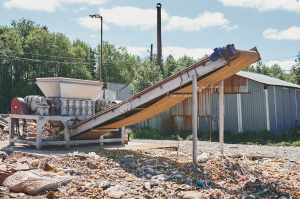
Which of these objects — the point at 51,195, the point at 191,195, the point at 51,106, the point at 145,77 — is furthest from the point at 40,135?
the point at 145,77

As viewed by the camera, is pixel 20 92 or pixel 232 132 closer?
pixel 232 132

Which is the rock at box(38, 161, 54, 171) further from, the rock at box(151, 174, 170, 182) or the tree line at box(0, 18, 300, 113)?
the tree line at box(0, 18, 300, 113)

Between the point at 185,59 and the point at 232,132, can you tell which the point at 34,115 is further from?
the point at 185,59

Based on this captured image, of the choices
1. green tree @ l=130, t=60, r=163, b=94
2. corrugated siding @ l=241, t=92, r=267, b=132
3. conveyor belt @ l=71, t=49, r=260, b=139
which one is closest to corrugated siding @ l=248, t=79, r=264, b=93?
corrugated siding @ l=241, t=92, r=267, b=132

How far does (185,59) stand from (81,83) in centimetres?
6346

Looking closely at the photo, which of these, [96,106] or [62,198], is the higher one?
[96,106]

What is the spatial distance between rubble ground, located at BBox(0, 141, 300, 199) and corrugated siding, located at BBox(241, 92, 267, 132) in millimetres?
9536

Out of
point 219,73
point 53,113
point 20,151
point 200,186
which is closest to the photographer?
point 200,186

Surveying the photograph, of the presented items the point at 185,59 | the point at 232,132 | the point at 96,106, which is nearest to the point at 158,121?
the point at 232,132

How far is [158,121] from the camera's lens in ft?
71.5

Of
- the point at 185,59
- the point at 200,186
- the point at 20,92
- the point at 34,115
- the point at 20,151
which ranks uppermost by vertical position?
the point at 185,59

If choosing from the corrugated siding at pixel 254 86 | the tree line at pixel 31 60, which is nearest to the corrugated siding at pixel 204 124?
the corrugated siding at pixel 254 86

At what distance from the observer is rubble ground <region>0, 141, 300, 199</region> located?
18.3 feet

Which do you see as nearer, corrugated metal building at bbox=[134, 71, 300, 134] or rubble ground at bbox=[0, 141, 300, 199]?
rubble ground at bbox=[0, 141, 300, 199]
